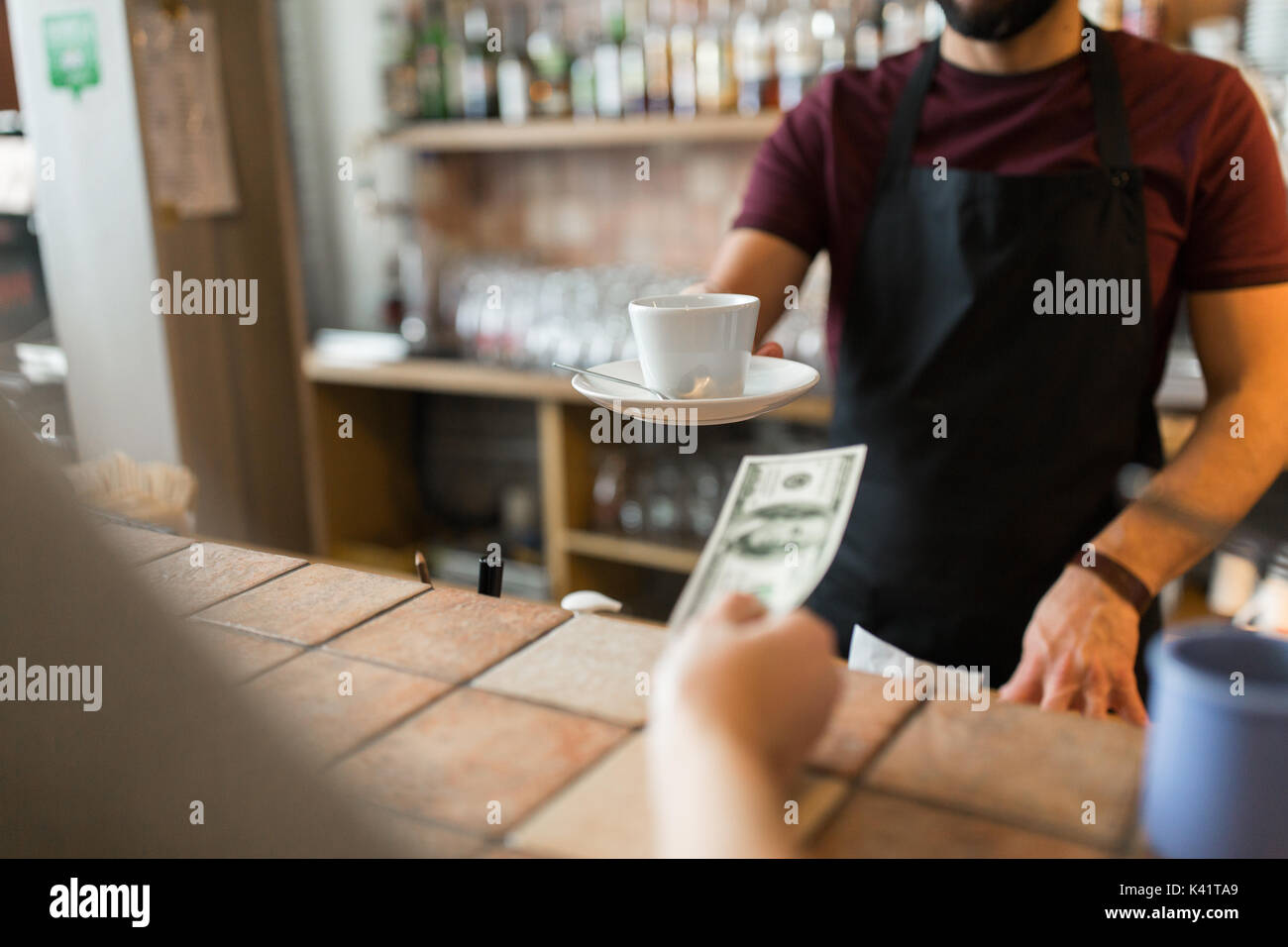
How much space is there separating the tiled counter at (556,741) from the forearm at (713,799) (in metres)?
0.09

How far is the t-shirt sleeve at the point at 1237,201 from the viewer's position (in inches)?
55.2

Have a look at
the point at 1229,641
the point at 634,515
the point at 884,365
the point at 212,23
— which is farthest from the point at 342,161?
the point at 1229,641

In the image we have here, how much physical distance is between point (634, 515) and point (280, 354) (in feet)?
4.11

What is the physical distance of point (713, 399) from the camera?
1.02 metres

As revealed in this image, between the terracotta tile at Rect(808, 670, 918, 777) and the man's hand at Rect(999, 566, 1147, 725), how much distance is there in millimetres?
201

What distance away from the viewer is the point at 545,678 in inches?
35.2

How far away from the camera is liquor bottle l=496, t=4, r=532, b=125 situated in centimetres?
305

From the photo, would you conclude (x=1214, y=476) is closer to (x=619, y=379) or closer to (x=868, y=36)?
(x=619, y=379)

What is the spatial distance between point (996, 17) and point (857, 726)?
1.02 meters

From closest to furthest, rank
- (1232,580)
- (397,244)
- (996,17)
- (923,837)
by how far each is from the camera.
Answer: (923,837) < (996,17) < (1232,580) < (397,244)

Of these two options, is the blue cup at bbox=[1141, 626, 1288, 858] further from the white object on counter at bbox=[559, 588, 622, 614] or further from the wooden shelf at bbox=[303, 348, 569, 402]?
the wooden shelf at bbox=[303, 348, 569, 402]

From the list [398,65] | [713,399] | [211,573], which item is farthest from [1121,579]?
[398,65]

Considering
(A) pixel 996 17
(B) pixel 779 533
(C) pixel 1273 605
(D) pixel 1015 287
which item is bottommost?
(C) pixel 1273 605

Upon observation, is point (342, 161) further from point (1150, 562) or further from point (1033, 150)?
point (1150, 562)
